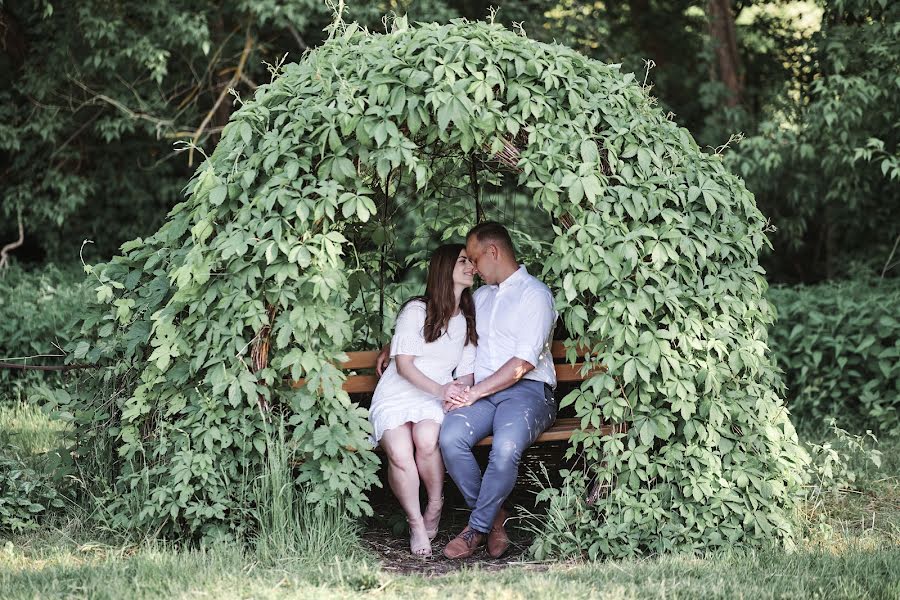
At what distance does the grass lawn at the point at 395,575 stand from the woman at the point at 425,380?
43cm

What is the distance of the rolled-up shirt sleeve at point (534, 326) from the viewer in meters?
5.21

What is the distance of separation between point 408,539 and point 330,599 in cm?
148

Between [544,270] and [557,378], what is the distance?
1.05 metres

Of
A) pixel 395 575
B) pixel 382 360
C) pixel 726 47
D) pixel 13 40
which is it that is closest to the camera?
pixel 395 575

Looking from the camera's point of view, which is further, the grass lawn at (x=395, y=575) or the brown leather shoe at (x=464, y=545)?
the brown leather shoe at (x=464, y=545)

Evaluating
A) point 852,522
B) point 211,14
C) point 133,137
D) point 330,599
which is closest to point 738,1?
point 211,14

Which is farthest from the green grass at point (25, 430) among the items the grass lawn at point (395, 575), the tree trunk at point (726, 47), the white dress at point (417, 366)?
the tree trunk at point (726, 47)

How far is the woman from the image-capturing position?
5.10m

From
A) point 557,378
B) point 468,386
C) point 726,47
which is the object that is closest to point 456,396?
point 468,386

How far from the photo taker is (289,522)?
461 cm

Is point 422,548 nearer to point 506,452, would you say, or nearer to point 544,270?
point 506,452

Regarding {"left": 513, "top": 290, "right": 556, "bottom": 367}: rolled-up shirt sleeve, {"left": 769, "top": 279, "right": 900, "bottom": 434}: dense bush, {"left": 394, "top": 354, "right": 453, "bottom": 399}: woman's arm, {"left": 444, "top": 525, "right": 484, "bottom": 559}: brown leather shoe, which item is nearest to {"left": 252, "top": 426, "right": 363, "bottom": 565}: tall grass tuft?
{"left": 444, "top": 525, "right": 484, "bottom": 559}: brown leather shoe

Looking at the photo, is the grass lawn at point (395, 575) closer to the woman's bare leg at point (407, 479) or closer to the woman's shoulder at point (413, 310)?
the woman's bare leg at point (407, 479)

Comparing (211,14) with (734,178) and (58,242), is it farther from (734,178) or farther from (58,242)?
(734,178)
